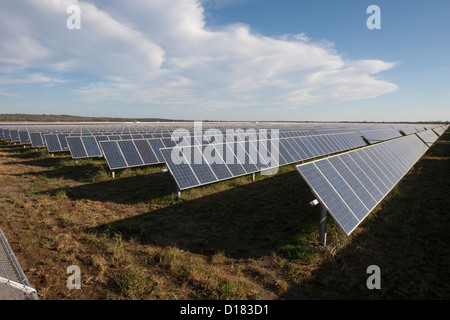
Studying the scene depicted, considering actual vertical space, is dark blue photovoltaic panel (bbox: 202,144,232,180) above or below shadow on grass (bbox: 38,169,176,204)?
above

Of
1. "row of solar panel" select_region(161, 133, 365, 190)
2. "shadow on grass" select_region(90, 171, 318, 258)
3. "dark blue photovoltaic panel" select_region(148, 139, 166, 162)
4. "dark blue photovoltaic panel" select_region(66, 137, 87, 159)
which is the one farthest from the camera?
"dark blue photovoltaic panel" select_region(66, 137, 87, 159)

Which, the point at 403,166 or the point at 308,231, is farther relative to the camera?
the point at 403,166

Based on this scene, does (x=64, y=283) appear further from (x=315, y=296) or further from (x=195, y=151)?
(x=195, y=151)

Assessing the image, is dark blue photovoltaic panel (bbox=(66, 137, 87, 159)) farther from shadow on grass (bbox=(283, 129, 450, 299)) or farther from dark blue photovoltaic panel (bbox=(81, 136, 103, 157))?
shadow on grass (bbox=(283, 129, 450, 299))

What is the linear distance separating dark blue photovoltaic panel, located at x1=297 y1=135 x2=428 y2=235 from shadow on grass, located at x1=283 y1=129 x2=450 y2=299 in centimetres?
96

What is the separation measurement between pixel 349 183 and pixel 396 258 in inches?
98.4

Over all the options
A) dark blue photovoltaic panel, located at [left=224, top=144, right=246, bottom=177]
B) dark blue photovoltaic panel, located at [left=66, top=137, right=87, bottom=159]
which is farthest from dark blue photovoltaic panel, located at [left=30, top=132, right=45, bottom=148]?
dark blue photovoltaic panel, located at [left=224, top=144, right=246, bottom=177]

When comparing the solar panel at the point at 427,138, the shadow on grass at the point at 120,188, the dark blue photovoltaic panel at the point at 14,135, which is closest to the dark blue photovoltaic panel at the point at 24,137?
the dark blue photovoltaic panel at the point at 14,135

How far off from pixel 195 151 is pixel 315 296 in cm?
883

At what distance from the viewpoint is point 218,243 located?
7.30 m

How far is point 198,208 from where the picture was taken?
33.0 feet

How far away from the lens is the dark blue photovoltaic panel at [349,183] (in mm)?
6344

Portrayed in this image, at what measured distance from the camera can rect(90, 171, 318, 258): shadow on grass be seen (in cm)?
721
